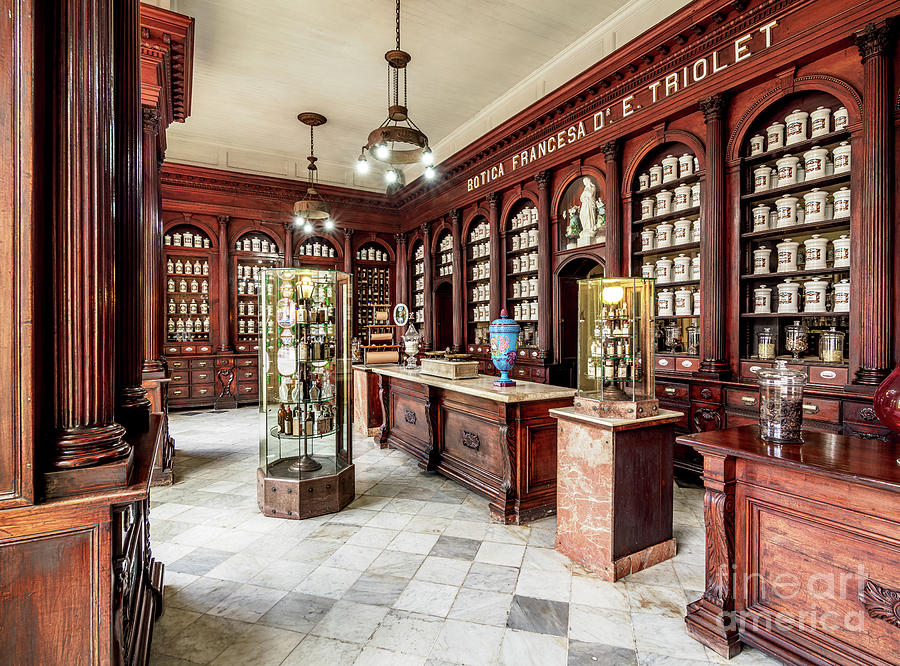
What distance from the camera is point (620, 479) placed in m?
2.83

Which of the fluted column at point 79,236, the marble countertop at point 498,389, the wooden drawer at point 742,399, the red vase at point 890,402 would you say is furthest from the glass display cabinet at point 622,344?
the fluted column at point 79,236

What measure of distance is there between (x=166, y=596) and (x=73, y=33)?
2776 mm

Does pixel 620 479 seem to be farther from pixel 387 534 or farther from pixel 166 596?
pixel 166 596

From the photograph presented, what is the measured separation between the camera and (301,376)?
3.93 meters

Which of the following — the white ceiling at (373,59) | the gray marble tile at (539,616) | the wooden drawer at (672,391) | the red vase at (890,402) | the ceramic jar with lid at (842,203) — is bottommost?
the gray marble tile at (539,616)

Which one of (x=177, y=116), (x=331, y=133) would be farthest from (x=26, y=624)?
(x=331, y=133)

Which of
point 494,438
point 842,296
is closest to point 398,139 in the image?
point 494,438

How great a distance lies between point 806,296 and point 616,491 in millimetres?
2603

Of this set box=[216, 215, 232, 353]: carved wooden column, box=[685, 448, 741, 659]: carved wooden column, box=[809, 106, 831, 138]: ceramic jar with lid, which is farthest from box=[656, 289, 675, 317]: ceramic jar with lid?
box=[216, 215, 232, 353]: carved wooden column

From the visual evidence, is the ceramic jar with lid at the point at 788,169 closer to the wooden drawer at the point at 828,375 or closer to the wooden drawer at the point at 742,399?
the wooden drawer at the point at 828,375

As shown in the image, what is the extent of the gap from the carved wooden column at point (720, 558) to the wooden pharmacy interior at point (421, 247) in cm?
70

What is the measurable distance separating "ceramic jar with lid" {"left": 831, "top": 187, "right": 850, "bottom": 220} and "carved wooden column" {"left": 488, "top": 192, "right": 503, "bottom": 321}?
431 centimetres

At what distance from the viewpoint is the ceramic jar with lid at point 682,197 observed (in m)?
4.81

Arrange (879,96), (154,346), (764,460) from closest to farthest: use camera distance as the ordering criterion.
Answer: (764,460), (879,96), (154,346)
